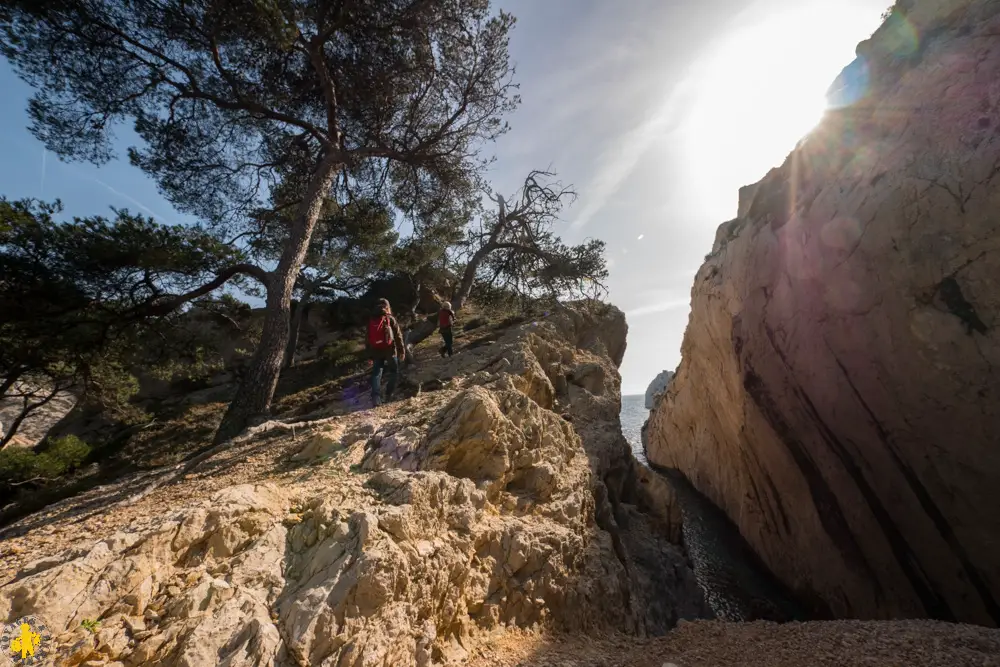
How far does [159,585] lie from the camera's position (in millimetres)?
2670

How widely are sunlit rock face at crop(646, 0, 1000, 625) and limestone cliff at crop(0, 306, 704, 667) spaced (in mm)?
5780

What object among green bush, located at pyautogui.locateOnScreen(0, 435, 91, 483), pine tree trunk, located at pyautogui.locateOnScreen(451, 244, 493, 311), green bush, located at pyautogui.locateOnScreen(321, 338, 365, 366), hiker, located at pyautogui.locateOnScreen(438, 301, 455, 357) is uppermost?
pine tree trunk, located at pyautogui.locateOnScreen(451, 244, 493, 311)

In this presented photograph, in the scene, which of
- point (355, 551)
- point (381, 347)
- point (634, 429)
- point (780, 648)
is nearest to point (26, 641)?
point (355, 551)

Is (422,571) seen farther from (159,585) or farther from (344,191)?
(344,191)

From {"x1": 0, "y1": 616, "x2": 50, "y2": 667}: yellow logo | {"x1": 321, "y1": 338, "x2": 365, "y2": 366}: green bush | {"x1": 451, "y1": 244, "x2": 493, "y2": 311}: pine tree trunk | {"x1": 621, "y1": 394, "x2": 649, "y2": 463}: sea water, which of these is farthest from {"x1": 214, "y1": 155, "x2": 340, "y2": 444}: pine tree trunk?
{"x1": 621, "y1": 394, "x2": 649, "y2": 463}: sea water

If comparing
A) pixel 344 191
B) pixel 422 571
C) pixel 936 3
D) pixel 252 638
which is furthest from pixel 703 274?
pixel 252 638

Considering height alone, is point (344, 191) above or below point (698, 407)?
above

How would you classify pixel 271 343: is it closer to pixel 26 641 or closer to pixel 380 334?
pixel 380 334

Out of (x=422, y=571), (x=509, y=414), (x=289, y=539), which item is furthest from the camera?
(x=509, y=414)

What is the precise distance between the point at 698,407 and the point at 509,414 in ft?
56.6

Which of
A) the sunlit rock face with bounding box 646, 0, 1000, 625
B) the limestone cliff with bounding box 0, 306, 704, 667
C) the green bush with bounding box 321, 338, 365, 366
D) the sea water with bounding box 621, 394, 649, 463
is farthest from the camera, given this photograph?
the sea water with bounding box 621, 394, 649, 463

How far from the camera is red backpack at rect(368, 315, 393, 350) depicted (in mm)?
7832

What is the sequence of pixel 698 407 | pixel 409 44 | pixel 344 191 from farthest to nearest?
1. pixel 698 407
2. pixel 344 191
3. pixel 409 44

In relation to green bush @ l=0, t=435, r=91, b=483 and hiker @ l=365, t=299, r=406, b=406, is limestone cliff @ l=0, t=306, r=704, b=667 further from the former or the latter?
green bush @ l=0, t=435, r=91, b=483
